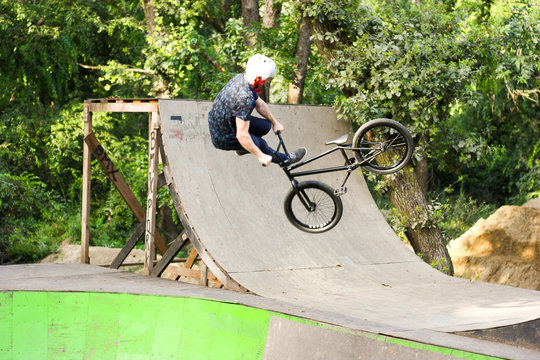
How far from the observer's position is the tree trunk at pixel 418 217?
10367mm

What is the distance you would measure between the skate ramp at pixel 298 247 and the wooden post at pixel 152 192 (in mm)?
243

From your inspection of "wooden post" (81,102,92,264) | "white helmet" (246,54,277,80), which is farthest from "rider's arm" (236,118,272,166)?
"wooden post" (81,102,92,264)

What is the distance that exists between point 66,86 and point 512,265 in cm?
1113

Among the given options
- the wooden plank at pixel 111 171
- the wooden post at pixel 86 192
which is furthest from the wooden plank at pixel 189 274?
the wooden post at pixel 86 192

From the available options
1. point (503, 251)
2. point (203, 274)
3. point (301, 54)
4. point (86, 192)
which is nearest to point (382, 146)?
point (203, 274)

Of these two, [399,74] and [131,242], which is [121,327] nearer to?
[131,242]

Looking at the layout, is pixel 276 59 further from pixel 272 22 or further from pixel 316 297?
pixel 316 297

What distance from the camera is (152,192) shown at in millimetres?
8594

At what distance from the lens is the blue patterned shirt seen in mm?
6352

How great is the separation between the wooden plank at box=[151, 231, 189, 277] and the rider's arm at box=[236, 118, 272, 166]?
208cm

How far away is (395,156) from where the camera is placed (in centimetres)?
1014

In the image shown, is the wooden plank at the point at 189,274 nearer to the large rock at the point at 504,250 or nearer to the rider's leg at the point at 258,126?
the rider's leg at the point at 258,126

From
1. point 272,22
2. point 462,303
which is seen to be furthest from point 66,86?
point 462,303

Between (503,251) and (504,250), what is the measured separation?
1.1 inches
